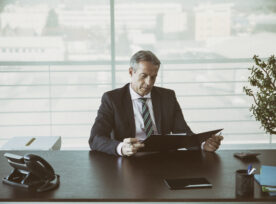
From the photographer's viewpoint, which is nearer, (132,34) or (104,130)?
(104,130)

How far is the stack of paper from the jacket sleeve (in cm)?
70

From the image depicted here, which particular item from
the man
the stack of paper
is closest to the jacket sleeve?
the man

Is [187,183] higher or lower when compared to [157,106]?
lower

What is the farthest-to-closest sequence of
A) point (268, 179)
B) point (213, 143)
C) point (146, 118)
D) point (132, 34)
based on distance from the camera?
point (132, 34) < point (146, 118) < point (213, 143) < point (268, 179)

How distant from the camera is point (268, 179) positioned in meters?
1.55

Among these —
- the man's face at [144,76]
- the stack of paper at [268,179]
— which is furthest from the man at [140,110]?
the stack of paper at [268,179]

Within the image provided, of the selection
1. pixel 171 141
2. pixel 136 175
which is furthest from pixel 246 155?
pixel 136 175

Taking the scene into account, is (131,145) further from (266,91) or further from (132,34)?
(132,34)

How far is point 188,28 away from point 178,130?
8.80 ft

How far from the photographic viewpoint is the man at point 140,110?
2299mm

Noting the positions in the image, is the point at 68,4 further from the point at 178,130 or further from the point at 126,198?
the point at 126,198

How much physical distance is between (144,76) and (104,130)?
380 millimetres

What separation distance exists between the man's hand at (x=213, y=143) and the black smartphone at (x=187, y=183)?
1.69ft

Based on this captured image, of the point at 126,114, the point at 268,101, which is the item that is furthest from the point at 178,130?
the point at 268,101
